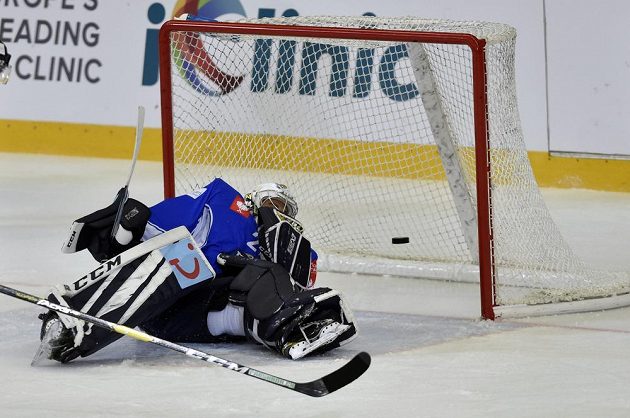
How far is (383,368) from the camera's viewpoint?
146 inches

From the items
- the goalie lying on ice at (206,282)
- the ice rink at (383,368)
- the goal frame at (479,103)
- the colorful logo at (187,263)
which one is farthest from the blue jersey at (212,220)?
the goal frame at (479,103)

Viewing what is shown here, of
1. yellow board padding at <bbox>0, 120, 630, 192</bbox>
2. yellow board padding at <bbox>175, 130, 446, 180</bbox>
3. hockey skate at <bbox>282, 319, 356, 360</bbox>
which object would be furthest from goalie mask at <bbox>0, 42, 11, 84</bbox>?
yellow board padding at <bbox>175, 130, 446, 180</bbox>

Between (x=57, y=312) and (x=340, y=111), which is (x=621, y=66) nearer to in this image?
(x=340, y=111)

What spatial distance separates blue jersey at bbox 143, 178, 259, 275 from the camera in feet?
13.1

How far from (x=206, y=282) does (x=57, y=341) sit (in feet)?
1.59

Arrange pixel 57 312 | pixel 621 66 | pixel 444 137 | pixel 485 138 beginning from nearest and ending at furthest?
1. pixel 57 312
2. pixel 485 138
3. pixel 444 137
4. pixel 621 66

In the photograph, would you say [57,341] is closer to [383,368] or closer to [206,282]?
[206,282]

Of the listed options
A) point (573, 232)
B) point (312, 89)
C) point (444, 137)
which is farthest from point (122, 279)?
point (573, 232)

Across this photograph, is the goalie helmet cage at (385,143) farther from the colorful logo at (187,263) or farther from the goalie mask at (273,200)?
the colorful logo at (187,263)

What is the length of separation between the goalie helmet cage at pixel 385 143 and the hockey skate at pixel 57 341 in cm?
137

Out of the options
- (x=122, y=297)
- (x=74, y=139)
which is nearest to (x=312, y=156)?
(x=122, y=297)

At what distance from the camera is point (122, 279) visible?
12.3 ft

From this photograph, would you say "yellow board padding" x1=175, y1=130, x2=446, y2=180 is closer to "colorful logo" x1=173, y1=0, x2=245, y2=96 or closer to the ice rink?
"colorful logo" x1=173, y1=0, x2=245, y2=96

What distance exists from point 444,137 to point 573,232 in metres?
1.36
